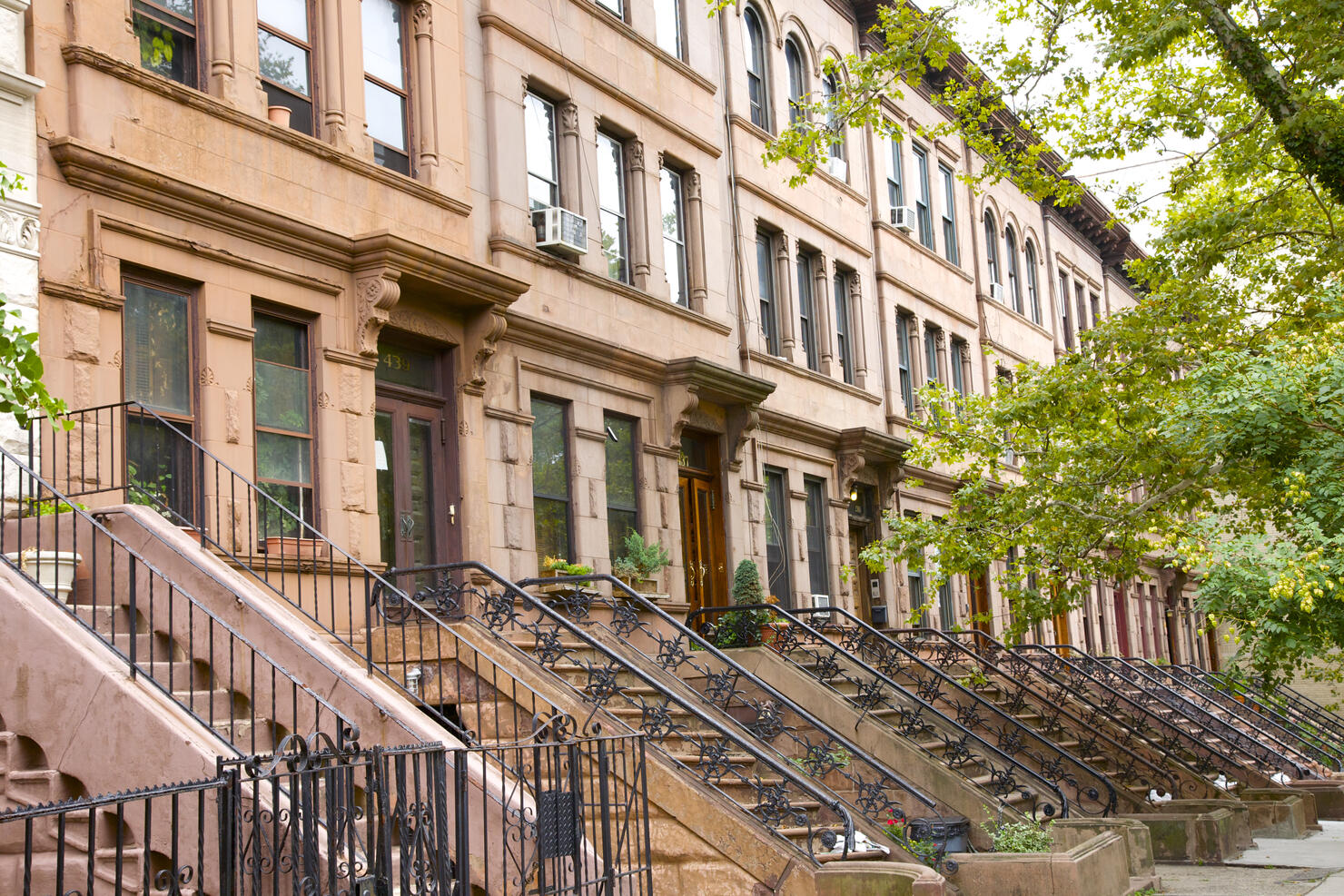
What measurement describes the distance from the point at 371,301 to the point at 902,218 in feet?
49.0

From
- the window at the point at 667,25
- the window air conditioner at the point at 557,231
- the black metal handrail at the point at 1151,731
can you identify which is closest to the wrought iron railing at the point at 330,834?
the window air conditioner at the point at 557,231

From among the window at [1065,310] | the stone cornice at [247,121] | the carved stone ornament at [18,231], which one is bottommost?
the carved stone ornament at [18,231]

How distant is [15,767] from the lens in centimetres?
809

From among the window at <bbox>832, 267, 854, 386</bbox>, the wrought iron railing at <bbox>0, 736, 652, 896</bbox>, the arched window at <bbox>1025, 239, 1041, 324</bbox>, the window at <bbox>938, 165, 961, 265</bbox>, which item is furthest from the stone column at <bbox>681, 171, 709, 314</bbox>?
the arched window at <bbox>1025, 239, 1041, 324</bbox>

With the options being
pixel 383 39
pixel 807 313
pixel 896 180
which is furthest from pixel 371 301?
pixel 896 180

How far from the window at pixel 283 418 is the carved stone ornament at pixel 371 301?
544mm

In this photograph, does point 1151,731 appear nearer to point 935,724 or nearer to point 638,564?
point 935,724

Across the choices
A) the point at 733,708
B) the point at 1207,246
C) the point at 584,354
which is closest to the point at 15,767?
the point at 733,708

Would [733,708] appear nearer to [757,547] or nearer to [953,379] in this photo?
[757,547]

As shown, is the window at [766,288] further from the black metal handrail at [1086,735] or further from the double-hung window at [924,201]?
the double-hung window at [924,201]

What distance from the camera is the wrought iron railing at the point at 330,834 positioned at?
6195mm

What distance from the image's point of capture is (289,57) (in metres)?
13.1

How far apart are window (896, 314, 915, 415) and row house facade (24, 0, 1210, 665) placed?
0.24ft

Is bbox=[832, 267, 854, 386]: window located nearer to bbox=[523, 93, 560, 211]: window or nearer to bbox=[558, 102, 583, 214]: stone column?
bbox=[558, 102, 583, 214]: stone column
